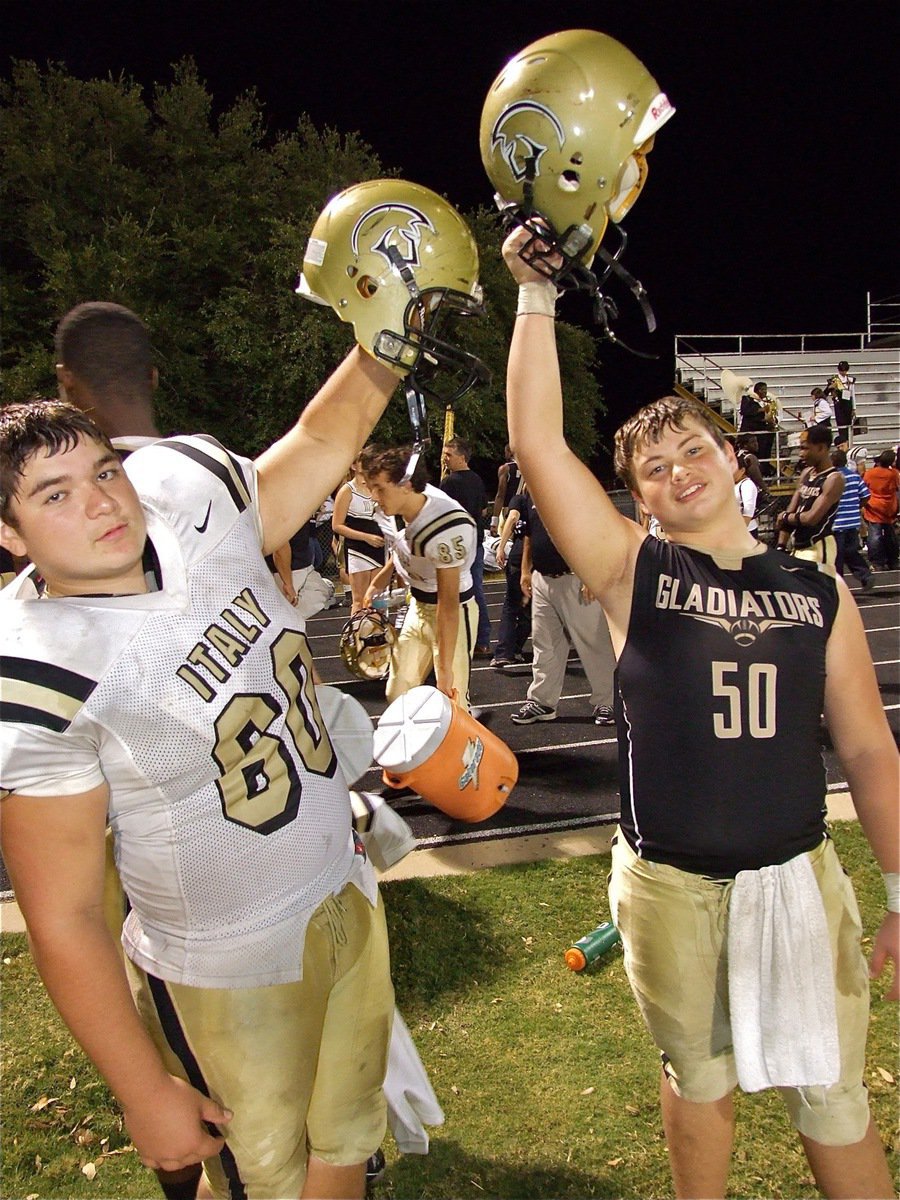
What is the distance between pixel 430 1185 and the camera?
2.49 m

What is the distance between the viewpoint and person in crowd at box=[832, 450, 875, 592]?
8.87 m

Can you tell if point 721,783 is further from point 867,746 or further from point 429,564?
point 429,564

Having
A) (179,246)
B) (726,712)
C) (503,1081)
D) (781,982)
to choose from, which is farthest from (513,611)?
(179,246)

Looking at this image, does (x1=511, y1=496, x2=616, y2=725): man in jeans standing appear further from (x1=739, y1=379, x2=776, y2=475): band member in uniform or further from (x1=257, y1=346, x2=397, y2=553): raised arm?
(x1=739, y1=379, x2=776, y2=475): band member in uniform

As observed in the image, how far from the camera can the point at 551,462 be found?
199 centimetres

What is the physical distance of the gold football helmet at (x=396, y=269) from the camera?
75.3 inches

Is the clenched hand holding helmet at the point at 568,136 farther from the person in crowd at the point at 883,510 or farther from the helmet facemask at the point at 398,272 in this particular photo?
the person in crowd at the point at 883,510

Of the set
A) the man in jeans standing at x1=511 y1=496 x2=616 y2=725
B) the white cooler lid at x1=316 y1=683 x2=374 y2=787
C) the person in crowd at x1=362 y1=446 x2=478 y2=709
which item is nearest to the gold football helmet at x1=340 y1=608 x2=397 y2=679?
the person in crowd at x1=362 y1=446 x2=478 y2=709

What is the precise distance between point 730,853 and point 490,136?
Result: 1685mm

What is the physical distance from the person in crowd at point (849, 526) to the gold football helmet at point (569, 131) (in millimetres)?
6757

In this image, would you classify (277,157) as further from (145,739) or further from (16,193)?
(145,739)

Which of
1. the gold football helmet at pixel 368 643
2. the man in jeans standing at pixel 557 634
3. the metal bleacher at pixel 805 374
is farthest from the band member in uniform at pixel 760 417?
the gold football helmet at pixel 368 643

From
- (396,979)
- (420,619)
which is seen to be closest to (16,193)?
(420,619)

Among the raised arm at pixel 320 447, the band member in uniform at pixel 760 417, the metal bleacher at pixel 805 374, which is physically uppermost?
the metal bleacher at pixel 805 374
